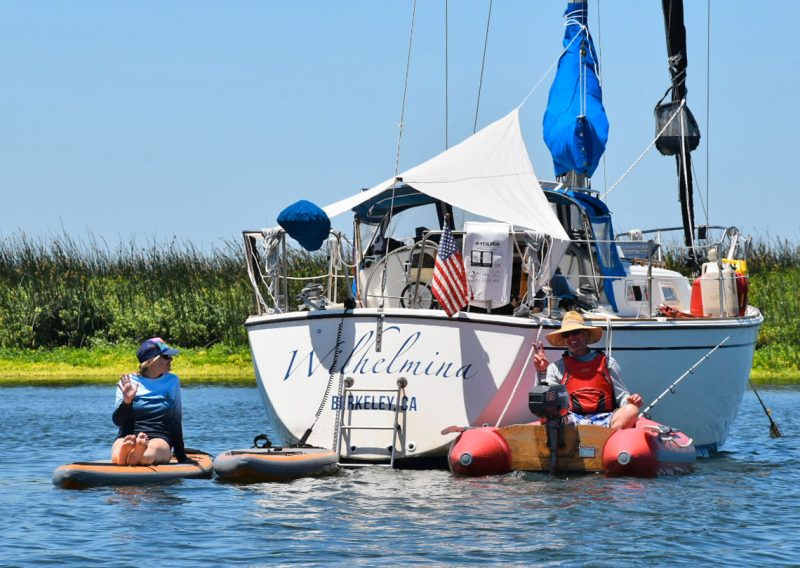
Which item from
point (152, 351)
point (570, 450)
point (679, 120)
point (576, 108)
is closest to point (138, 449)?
point (152, 351)

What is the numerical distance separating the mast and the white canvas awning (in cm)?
417

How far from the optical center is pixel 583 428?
1393 centimetres

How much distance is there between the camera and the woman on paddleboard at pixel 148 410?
43.5 feet

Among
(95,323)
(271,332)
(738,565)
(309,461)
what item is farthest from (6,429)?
(95,323)

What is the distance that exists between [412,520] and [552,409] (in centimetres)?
252

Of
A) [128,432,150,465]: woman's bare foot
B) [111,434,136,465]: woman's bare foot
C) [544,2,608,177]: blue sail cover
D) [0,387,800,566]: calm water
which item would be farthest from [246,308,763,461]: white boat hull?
[544,2,608,177]: blue sail cover

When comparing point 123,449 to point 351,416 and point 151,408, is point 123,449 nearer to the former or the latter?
point 151,408

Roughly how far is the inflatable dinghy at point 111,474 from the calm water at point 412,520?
0.11 meters

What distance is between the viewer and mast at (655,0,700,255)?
20078mm

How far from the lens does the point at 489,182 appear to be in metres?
15.7

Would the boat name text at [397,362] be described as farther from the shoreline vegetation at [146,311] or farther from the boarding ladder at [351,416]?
the shoreline vegetation at [146,311]

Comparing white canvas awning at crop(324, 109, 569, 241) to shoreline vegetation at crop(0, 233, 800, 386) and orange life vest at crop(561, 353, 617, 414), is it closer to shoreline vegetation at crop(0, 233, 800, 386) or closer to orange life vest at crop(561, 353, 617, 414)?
orange life vest at crop(561, 353, 617, 414)

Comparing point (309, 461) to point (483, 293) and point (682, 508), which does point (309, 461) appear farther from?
point (682, 508)

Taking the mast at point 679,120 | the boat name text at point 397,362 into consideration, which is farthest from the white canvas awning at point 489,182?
the mast at point 679,120
